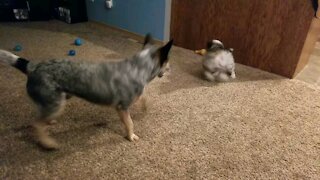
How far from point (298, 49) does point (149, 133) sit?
1.49m

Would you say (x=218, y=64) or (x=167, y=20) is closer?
(x=218, y=64)

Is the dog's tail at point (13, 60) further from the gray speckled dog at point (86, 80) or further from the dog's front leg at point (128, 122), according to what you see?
the dog's front leg at point (128, 122)

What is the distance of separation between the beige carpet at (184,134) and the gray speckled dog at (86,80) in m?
0.16

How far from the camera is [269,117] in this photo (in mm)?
1781

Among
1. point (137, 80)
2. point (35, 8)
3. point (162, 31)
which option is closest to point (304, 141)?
point (137, 80)

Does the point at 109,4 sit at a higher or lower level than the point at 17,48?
higher

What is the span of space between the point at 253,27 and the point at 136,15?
131 cm

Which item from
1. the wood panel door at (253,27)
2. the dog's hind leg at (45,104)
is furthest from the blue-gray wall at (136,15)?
the dog's hind leg at (45,104)

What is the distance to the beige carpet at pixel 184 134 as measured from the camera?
135 centimetres

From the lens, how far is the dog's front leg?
1.45m

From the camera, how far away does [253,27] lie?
94.1 inches

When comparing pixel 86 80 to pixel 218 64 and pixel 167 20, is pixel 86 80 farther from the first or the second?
pixel 167 20

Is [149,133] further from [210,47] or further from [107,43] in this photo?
[107,43]

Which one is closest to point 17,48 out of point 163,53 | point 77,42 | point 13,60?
point 77,42
